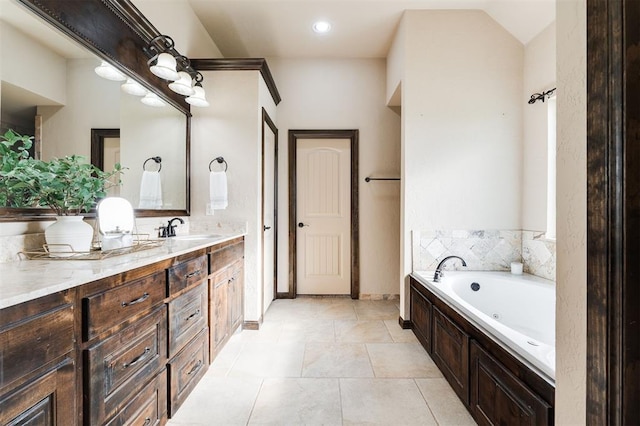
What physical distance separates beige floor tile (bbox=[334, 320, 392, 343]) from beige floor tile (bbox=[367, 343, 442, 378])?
4.4 inches

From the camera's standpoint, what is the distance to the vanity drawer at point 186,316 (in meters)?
1.48

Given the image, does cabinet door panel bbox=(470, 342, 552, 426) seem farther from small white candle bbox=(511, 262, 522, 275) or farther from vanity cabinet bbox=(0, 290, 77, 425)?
vanity cabinet bbox=(0, 290, 77, 425)

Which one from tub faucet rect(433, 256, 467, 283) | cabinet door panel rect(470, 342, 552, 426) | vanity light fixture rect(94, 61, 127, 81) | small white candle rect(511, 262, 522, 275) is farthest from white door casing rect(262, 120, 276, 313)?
small white candle rect(511, 262, 522, 275)

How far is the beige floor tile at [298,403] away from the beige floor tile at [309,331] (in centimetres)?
61

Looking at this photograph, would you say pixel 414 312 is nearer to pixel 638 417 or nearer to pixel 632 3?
pixel 638 417

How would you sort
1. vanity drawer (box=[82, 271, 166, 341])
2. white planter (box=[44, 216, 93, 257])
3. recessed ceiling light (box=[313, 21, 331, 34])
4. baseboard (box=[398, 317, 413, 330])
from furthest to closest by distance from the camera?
recessed ceiling light (box=[313, 21, 331, 34])
baseboard (box=[398, 317, 413, 330])
white planter (box=[44, 216, 93, 257])
vanity drawer (box=[82, 271, 166, 341])

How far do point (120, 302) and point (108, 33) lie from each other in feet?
5.12

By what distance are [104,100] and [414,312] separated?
2.70m

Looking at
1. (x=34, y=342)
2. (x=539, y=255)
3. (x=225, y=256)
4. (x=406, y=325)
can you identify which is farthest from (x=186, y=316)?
(x=539, y=255)

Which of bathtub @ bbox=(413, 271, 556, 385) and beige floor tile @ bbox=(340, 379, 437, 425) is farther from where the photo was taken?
bathtub @ bbox=(413, 271, 556, 385)

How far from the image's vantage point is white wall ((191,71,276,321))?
8.72 ft

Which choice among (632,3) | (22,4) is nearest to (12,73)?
(22,4)

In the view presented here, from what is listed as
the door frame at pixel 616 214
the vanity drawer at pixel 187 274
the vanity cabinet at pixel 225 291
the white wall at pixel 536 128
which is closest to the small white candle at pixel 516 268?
the white wall at pixel 536 128

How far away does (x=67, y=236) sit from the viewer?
127 cm
